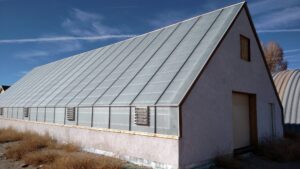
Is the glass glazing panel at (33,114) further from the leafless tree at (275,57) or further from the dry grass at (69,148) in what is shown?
the leafless tree at (275,57)

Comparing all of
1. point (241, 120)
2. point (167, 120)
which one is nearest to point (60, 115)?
point (167, 120)

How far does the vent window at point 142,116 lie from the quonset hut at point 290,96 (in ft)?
45.2

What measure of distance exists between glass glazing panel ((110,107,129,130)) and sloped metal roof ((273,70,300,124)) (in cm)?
1468

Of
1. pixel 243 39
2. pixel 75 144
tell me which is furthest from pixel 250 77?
pixel 75 144

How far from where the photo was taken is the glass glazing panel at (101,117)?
12.3m

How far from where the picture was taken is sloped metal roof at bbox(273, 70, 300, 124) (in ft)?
66.7

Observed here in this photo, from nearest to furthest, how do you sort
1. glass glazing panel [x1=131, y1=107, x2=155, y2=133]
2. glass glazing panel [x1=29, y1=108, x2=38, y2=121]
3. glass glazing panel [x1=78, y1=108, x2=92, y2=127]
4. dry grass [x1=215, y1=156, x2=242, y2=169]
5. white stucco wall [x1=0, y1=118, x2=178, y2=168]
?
white stucco wall [x1=0, y1=118, x2=178, y2=168], dry grass [x1=215, y1=156, x2=242, y2=169], glass glazing panel [x1=131, y1=107, x2=155, y2=133], glass glazing panel [x1=78, y1=108, x2=92, y2=127], glass glazing panel [x1=29, y1=108, x2=38, y2=121]

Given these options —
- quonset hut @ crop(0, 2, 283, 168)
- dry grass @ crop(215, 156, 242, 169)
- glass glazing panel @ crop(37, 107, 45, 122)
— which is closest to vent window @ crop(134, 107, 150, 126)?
quonset hut @ crop(0, 2, 283, 168)

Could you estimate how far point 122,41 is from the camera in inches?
783

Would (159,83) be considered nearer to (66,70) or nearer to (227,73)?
(227,73)

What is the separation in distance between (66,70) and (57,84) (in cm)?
248

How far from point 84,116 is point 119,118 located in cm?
314

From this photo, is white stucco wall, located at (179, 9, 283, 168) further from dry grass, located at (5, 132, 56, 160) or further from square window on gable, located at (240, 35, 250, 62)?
dry grass, located at (5, 132, 56, 160)

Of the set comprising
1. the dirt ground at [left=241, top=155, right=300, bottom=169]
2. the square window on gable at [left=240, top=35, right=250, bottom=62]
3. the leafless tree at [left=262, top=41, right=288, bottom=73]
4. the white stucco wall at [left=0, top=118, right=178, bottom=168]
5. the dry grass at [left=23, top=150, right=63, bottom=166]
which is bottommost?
the dirt ground at [left=241, top=155, right=300, bottom=169]
